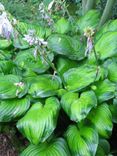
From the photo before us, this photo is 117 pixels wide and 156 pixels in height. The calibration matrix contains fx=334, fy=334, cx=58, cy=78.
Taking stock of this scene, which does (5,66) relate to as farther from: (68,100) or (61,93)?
(68,100)

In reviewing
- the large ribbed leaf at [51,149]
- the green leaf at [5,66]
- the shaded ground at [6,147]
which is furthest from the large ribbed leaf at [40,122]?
the shaded ground at [6,147]

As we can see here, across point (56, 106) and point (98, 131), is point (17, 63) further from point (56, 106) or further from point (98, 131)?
point (98, 131)

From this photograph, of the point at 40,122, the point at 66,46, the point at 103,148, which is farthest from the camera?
the point at 66,46

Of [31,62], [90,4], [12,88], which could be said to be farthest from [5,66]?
[90,4]

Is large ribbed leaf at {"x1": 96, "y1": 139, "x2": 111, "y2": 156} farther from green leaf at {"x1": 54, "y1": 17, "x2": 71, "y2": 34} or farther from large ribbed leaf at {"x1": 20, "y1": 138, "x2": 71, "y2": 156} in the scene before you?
green leaf at {"x1": 54, "y1": 17, "x2": 71, "y2": 34}

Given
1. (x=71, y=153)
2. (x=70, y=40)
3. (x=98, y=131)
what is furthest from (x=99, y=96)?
(x=70, y=40)

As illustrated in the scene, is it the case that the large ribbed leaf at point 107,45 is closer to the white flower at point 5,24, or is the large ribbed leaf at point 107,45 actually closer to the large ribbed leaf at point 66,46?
the large ribbed leaf at point 66,46

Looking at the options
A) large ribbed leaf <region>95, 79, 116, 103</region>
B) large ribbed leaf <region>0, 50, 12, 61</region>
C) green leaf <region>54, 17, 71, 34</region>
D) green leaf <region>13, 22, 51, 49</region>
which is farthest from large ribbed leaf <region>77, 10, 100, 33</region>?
large ribbed leaf <region>95, 79, 116, 103</region>
